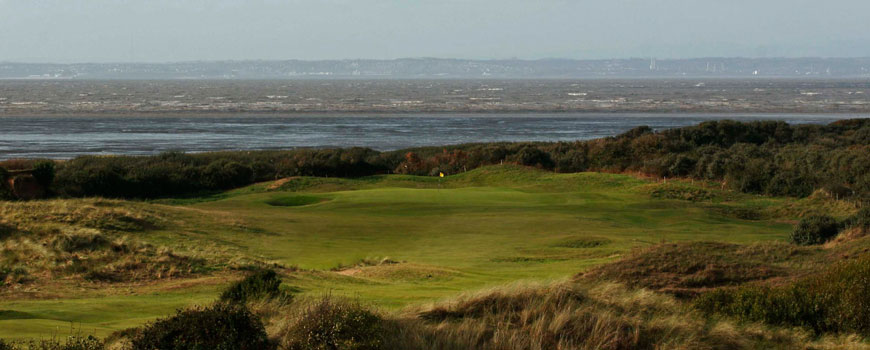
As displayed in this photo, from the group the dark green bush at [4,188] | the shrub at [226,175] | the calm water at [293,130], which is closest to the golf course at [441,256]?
the shrub at [226,175]

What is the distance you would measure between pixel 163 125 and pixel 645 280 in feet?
274

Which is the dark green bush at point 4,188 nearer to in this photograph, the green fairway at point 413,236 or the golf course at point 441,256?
the golf course at point 441,256

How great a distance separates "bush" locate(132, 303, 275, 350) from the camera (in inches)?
294

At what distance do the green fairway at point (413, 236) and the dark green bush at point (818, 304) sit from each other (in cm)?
297

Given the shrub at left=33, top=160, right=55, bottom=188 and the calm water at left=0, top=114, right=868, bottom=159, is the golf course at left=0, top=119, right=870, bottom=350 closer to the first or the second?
the shrub at left=33, top=160, right=55, bottom=188

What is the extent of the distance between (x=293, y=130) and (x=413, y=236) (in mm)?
63657

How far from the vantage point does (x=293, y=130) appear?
277 ft

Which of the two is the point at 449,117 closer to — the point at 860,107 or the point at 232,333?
the point at 860,107

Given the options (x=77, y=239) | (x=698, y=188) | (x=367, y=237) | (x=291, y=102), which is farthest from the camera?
(x=291, y=102)

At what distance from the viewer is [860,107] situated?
399 feet

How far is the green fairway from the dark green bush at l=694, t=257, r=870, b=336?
9.74 feet

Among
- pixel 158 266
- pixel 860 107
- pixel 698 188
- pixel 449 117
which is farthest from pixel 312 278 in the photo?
pixel 860 107

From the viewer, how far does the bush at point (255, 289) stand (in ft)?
35.4

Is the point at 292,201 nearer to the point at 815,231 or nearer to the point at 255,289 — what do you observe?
the point at 815,231
